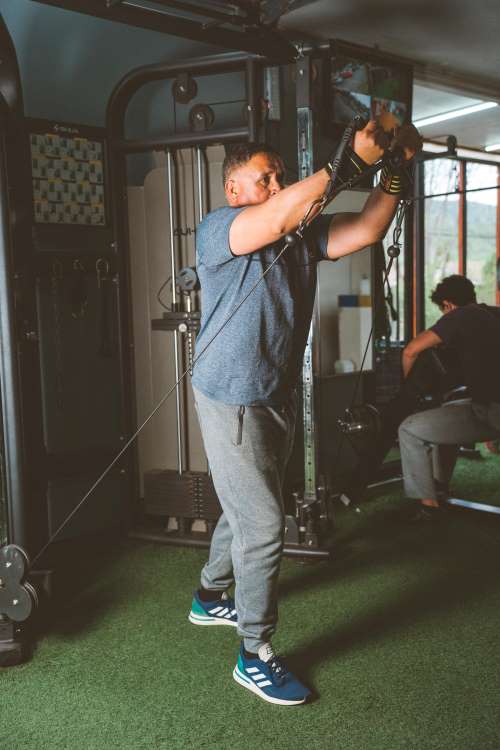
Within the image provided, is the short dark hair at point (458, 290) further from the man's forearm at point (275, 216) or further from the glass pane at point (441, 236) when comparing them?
the glass pane at point (441, 236)

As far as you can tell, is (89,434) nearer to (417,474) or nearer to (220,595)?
(220,595)

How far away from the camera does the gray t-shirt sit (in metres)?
1.84

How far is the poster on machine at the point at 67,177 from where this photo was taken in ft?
10.1

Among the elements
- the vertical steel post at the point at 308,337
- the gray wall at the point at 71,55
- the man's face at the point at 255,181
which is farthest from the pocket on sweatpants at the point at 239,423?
the gray wall at the point at 71,55

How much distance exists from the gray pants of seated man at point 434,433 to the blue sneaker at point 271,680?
1.69m

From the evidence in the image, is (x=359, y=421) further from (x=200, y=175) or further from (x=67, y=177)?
(x=67, y=177)

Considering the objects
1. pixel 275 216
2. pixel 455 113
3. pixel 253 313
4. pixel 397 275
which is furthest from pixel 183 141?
pixel 455 113

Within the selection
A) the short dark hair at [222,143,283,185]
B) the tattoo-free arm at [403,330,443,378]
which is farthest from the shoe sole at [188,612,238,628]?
the tattoo-free arm at [403,330,443,378]

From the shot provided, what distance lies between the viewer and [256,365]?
187 cm

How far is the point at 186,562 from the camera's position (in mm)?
3057

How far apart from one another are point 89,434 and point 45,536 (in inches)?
22.6

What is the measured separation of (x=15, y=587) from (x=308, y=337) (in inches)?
58.7

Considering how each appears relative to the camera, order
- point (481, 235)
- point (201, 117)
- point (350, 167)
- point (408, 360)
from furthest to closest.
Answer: point (481, 235) < point (408, 360) < point (201, 117) < point (350, 167)

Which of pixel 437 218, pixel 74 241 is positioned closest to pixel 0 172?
pixel 74 241
